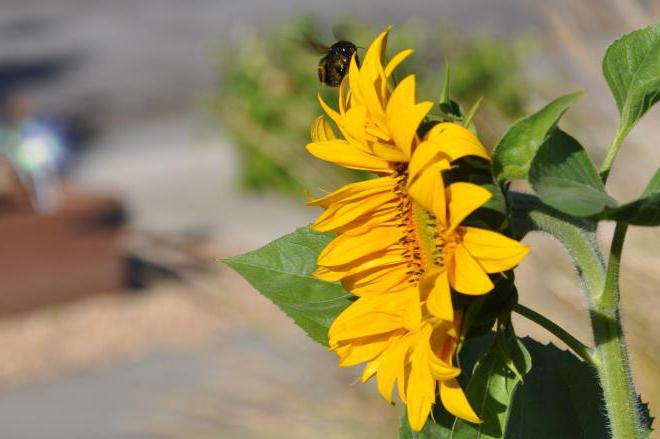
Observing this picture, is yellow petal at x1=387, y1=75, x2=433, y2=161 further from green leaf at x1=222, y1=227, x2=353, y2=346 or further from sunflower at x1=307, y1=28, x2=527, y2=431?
green leaf at x1=222, y1=227, x2=353, y2=346

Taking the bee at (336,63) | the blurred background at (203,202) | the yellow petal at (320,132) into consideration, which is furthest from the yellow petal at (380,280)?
the blurred background at (203,202)

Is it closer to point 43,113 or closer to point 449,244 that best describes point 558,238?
point 449,244

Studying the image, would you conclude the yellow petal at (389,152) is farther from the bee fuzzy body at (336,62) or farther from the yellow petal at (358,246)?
the bee fuzzy body at (336,62)

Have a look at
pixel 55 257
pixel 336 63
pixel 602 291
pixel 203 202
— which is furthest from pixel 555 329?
pixel 203 202

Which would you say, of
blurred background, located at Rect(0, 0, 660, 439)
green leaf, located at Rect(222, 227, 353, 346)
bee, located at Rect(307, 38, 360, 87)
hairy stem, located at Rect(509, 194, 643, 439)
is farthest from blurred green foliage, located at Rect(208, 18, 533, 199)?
hairy stem, located at Rect(509, 194, 643, 439)

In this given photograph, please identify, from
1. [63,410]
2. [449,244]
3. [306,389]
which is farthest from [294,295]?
[63,410]
